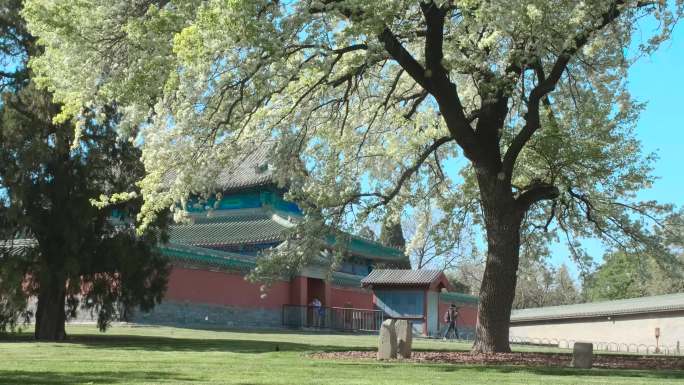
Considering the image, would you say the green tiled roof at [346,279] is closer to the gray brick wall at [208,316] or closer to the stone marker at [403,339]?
the gray brick wall at [208,316]

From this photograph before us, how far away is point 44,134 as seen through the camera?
2227cm

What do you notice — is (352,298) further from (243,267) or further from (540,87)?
(540,87)

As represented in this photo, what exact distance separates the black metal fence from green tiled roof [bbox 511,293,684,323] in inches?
398

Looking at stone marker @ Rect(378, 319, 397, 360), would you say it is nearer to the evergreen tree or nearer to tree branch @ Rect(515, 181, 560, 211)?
tree branch @ Rect(515, 181, 560, 211)

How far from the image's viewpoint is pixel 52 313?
23.5 metres

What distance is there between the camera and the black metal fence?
4394cm

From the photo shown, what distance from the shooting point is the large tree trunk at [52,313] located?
76.2ft

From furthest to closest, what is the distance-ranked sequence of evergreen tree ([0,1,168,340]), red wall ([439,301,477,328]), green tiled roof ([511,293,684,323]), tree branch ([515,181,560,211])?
red wall ([439,301,477,328]) < green tiled roof ([511,293,684,323]) < evergreen tree ([0,1,168,340]) < tree branch ([515,181,560,211])

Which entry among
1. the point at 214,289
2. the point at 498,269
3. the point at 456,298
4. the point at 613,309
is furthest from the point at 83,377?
the point at 456,298

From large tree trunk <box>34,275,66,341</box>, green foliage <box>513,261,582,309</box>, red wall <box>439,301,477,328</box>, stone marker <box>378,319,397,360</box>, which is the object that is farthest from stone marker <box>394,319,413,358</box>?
green foliage <box>513,261,582,309</box>

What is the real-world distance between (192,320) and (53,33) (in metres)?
23.2

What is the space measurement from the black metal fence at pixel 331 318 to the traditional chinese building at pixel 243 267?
0.68ft

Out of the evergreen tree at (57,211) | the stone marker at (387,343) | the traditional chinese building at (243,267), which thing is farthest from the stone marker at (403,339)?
the traditional chinese building at (243,267)

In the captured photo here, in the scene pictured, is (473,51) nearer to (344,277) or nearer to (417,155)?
(417,155)
